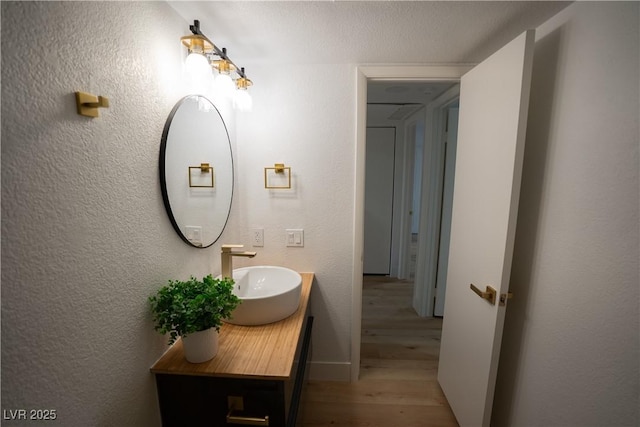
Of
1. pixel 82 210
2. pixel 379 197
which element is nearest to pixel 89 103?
pixel 82 210

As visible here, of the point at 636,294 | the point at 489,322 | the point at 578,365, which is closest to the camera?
the point at 636,294

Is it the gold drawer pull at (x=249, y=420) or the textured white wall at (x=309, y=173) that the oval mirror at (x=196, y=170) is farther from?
the gold drawer pull at (x=249, y=420)

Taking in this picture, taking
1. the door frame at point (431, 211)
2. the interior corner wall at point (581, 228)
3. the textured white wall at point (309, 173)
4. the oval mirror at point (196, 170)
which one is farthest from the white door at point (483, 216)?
the oval mirror at point (196, 170)

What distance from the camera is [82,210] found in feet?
2.08

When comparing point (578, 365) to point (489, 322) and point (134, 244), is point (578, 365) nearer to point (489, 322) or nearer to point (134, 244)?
point (489, 322)

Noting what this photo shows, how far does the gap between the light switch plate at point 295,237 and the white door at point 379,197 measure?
1.83 m

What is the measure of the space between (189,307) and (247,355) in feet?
1.01

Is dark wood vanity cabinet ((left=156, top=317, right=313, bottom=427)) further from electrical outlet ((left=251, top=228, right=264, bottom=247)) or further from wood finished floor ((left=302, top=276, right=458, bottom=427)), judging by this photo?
A: electrical outlet ((left=251, top=228, right=264, bottom=247))

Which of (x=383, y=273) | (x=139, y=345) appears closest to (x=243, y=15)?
(x=139, y=345)

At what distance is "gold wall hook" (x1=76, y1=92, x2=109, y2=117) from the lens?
1.99ft

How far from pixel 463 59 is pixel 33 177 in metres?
1.91

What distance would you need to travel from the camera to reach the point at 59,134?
0.57 meters

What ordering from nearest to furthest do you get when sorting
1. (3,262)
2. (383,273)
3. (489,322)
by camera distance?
(3,262) < (489,322) < (383,273)

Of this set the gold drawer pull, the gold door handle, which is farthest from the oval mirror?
the gold door handle
